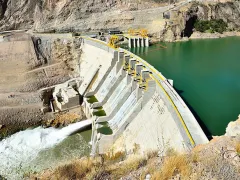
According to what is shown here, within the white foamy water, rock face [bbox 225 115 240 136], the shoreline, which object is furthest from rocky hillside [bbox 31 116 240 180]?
the shoreline

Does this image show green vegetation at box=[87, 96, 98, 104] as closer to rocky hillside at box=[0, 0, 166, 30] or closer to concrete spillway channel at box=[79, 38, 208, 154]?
concrete spillway channel at box=[79, 38, 208, 154]

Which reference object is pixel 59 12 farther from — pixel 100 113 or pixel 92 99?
pixel 100 113

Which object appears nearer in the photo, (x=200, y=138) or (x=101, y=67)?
(x=200, y=138)

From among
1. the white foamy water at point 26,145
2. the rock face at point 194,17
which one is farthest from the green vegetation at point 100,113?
the rock face at point 194,17

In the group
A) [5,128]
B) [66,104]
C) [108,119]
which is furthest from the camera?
[66,104]

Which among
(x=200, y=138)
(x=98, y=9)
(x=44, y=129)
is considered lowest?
(x=44, y=129)

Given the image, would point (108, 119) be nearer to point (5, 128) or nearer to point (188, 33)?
point (5, 128)

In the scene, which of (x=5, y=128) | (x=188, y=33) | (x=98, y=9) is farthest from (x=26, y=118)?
(x=188, y=33)
